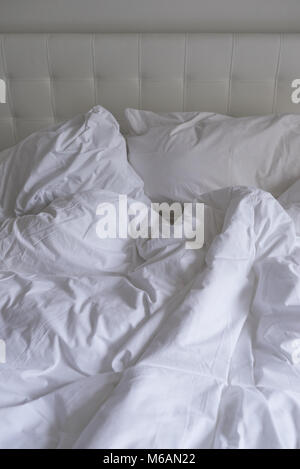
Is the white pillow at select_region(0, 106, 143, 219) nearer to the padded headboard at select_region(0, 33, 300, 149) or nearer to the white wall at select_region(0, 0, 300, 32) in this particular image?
the padded headboard at select_region(0, 33, 300, 149)

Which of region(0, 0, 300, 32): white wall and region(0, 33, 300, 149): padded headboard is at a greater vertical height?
region(0, 0, 300, 32): white wall

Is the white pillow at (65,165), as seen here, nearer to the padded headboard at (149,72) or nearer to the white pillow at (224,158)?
the white pillow at (224,158)

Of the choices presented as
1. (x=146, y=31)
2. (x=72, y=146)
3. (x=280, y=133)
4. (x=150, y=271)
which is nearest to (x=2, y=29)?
(x=146, y=31)

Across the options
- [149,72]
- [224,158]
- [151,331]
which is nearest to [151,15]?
[149,72]

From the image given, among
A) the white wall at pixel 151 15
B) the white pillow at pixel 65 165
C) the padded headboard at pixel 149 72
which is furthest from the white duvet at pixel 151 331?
the white wall at pixel 151 15

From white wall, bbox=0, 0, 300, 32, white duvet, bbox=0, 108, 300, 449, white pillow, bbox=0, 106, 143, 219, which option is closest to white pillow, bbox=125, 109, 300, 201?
white pillow, bbox=0, 106, 143, 219

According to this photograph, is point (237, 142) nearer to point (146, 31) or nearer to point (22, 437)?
point (146, 31)

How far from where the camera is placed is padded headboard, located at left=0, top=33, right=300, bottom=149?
160 cm

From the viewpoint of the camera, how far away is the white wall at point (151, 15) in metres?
1.63

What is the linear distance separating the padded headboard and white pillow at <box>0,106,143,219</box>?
0.25 metres

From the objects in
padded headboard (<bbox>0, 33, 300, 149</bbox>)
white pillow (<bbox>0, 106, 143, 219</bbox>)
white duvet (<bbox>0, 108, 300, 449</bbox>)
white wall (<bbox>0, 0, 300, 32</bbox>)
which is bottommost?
white duvet (<bbox>0, 108, 300, 449</bbox>)

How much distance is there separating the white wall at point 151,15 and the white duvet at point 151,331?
0.84 m

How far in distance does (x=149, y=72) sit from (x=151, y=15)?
0.77ft

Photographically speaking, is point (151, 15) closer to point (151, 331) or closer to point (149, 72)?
point (149, 72)
